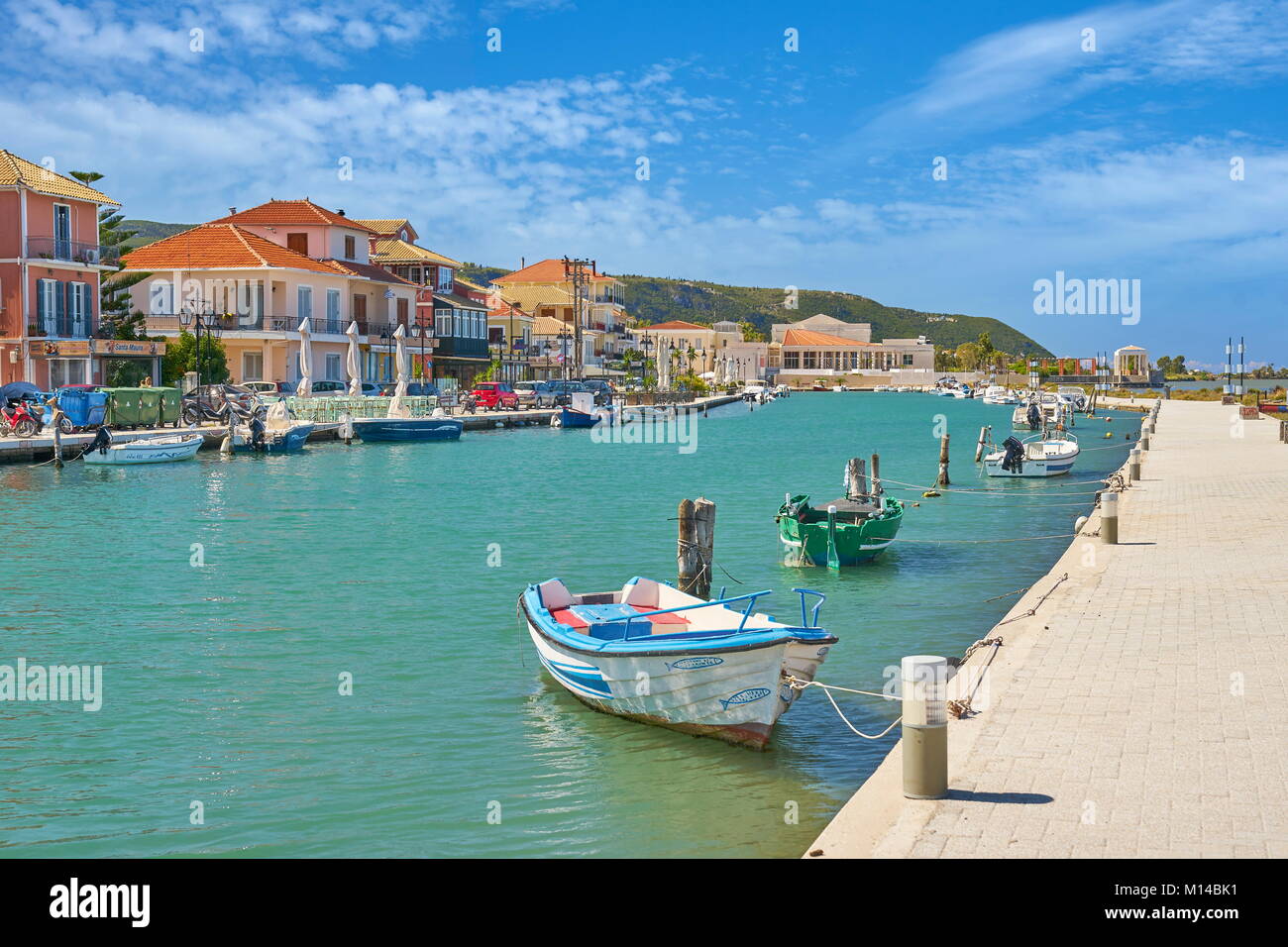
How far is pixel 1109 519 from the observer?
2159 centimetres

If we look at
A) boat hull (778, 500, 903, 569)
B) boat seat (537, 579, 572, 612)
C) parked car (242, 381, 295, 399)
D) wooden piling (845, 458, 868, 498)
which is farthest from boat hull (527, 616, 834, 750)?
parked car (242, 381, 295, 399)

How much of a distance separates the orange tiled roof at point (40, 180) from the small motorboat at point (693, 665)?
4670 cm

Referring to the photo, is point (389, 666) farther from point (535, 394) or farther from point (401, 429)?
point (535, 394)

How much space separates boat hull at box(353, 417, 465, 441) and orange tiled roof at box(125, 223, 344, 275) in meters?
13.9

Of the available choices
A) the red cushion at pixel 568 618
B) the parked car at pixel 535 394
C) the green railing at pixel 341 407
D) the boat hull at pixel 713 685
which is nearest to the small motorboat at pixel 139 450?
the green railing at pixel 341 407

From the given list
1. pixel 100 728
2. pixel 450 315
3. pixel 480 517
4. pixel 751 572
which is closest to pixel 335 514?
pixel 480 517

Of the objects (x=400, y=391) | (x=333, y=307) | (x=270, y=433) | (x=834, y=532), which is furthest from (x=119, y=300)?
(x=834, y=532)

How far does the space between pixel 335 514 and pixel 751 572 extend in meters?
12.5

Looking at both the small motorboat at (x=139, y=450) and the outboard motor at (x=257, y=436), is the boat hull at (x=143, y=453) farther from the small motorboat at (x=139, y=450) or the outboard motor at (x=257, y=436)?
the outboard motor at (x=257, y=436)

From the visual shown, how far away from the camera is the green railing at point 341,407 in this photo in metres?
57.4

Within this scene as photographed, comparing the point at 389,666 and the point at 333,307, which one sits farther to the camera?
the point at 333,307

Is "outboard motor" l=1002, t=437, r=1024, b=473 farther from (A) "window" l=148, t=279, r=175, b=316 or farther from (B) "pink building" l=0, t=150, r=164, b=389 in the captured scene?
(A) "window" l=148, t=279, r=175, b=316

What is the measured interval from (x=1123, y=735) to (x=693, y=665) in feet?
12.7

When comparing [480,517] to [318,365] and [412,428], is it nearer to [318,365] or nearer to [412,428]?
[412,428]
